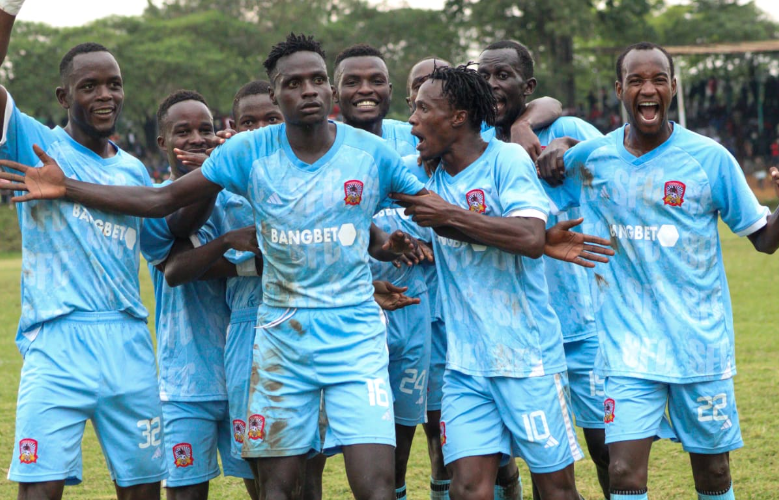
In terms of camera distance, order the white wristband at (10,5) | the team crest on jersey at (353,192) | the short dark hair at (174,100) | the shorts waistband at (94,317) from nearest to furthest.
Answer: the white wristband at (10,5) < the shorts waistband at (94,317) < the team crest on jersey at (353,192) < the short dark hair at (174,100)

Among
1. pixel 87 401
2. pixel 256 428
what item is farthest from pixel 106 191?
pixel 256 428

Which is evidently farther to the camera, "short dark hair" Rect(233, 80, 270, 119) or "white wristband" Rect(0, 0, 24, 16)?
"short dark hair" Rect(233, 80, 270, 119)

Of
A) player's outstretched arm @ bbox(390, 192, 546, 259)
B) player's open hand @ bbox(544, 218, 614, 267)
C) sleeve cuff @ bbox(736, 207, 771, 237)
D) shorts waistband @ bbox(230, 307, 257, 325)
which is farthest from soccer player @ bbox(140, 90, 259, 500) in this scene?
sleeve cuff @ bbox(736, 207, 771, 237)

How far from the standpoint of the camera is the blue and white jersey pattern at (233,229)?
549cm

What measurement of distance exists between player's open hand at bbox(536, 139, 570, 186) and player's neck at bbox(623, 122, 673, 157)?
1.33 ft

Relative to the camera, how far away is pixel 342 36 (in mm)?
39906

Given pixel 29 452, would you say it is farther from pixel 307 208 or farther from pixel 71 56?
pixel 71 56

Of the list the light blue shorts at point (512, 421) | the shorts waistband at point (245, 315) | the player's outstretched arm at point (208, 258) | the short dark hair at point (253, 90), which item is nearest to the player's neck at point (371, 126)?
the short dark hair at point (253, 90)

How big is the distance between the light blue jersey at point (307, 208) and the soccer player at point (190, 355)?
577 mm

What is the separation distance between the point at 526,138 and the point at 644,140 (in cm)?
81

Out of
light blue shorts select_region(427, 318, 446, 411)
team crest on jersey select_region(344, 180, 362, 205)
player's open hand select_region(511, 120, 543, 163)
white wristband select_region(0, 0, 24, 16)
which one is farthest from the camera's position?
light blue shorts select_region(427, 318, 446, 411)

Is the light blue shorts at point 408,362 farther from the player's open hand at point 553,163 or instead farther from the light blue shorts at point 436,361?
the player's open hand at point 553,163

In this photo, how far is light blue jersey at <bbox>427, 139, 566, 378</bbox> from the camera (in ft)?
16.2

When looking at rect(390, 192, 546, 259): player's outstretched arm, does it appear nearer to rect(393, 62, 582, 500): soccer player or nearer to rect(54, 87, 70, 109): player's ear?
rect(393, 62, 582, 500): soccer player
